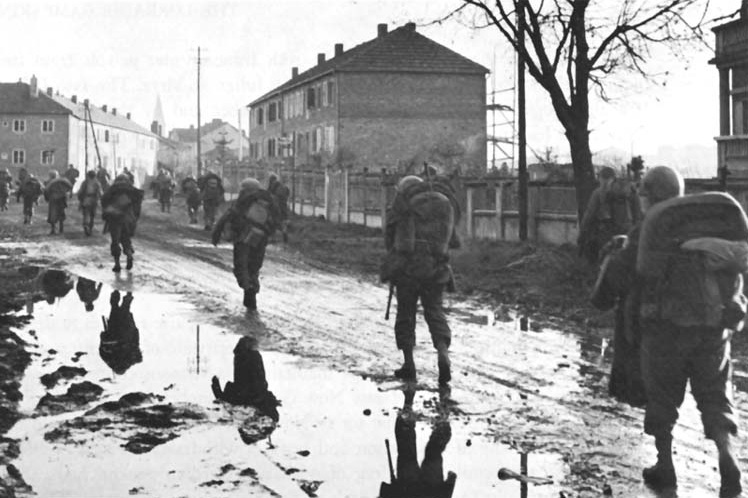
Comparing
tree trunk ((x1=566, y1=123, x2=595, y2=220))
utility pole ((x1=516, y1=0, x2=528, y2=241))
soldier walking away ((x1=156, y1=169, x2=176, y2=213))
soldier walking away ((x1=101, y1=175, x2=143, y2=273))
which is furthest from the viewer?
soldier walking away ((x1=156, y1=169, x2=176, y2=213))

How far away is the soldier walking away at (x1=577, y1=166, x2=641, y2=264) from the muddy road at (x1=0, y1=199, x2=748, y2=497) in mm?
1627

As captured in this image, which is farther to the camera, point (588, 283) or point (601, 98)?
point (601, 98)

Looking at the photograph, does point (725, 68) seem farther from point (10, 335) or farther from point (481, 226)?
point (10, 335)

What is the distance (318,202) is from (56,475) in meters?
30.2

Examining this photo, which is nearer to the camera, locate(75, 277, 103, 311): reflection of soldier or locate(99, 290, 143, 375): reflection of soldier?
locate(99, 290, 143, 375): reflection of soldier

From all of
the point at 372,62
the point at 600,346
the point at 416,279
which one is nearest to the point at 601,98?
the point at 600,346

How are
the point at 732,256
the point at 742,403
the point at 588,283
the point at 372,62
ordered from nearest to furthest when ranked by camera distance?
the point at 732,256
the point at 742,403
the point at 588,283
the point at 372,62

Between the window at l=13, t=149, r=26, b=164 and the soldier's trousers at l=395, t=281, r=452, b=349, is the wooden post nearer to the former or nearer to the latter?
the soldier's trousers at l=395, t=281, r=452, b=349

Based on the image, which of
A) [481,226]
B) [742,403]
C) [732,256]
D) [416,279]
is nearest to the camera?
[732,256]

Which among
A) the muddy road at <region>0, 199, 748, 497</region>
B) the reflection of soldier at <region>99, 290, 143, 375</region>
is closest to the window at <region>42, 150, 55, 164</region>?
the muddy road at <region>0, 199, 748, 497</region>

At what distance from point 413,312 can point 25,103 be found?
338ft

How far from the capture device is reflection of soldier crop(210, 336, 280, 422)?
7605mm

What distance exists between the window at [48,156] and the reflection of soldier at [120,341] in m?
94.6

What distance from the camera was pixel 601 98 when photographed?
65.9 feet
